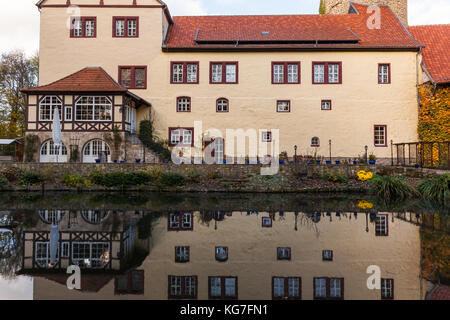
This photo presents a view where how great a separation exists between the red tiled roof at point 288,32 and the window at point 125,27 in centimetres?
222

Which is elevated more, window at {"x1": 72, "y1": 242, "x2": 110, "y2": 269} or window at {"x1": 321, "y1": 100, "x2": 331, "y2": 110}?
window at {"x1": 321, "y1": 100, "x2": 331, "y2": 110}

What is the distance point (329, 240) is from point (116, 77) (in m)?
19.0

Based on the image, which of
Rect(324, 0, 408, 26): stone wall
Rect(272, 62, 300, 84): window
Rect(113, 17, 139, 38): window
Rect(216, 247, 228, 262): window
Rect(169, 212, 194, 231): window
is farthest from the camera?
Rect(324, 0, 408, 26): stone wall

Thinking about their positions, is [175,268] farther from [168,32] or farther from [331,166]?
[168,32]

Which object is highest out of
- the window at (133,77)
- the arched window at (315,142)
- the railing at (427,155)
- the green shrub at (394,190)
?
the window at (133,77)

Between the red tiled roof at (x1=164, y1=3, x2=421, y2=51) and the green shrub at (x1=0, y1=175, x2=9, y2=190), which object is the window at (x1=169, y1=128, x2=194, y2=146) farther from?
the green shrub at (x1=0, y1=175, x2=9, y2=190)

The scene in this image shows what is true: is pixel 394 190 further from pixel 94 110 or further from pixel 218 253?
pixel 94 110

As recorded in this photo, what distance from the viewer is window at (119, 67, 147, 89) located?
69.5 feet

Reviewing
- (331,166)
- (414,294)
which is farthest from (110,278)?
(331,166)

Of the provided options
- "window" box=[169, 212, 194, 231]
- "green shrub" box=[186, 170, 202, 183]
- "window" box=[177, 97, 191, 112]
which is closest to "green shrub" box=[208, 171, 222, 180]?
"green shrub" box=[186, 170, 202, 183]

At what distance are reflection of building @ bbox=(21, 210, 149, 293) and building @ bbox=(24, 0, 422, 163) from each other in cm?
1393

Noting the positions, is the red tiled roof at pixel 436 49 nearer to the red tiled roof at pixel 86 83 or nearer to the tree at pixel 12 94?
the red tiled roof at pixel 86 83

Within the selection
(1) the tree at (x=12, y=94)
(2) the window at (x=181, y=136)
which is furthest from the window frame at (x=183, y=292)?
(1) the tree at (x=12, y=94)

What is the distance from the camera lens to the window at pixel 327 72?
69.2 feet
